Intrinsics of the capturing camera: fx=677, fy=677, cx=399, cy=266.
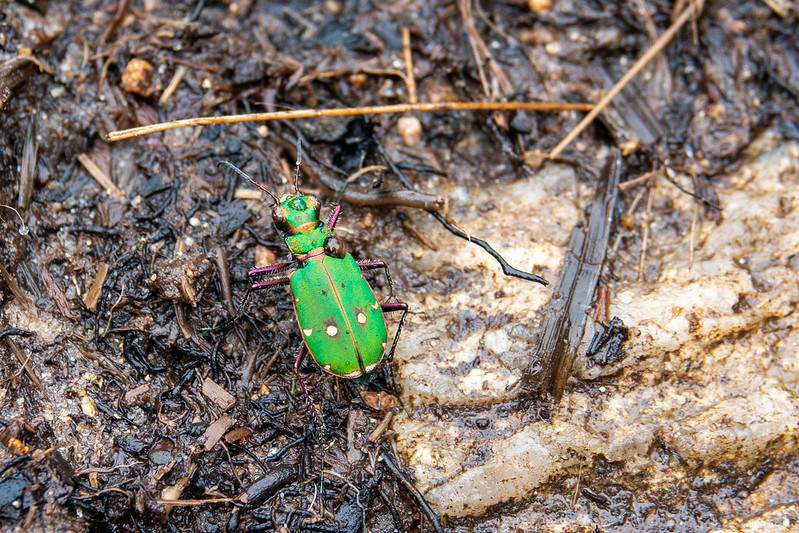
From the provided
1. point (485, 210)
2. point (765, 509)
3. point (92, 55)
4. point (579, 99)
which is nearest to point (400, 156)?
point (485, 210)

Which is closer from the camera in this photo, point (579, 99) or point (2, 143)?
point (2, 143)

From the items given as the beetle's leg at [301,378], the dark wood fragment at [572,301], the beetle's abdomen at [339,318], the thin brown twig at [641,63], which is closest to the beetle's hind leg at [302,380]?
the beetle's leg at [301,378]

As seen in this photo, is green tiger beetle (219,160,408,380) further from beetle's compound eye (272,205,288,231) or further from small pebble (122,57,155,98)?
small pebble (122,57,155,98)

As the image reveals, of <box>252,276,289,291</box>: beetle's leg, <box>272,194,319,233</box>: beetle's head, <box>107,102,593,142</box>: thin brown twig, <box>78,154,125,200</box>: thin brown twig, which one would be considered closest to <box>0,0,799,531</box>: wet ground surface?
<box>78,154,125,200</box>: thin brown twig

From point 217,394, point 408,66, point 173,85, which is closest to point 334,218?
point 217,394

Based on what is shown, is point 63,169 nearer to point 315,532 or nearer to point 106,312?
point 106,312
